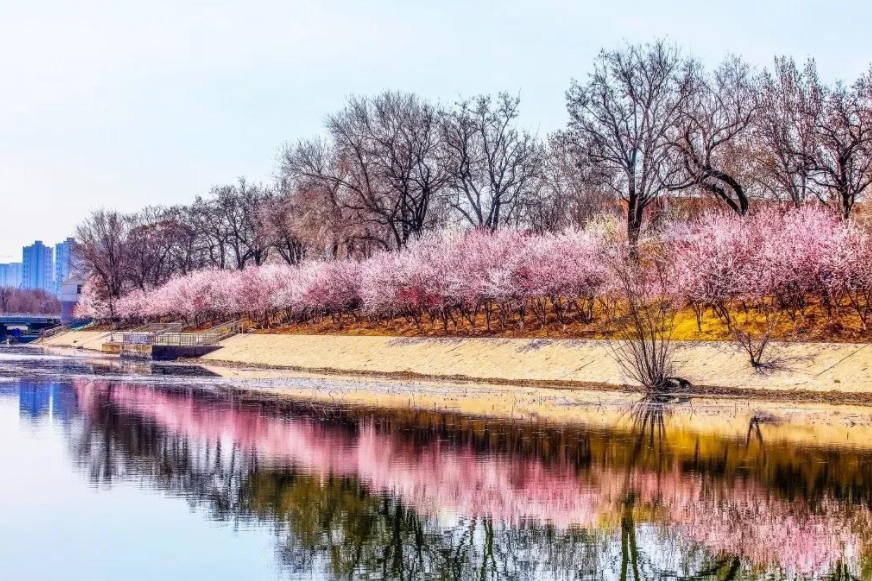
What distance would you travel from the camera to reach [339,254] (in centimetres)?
10200

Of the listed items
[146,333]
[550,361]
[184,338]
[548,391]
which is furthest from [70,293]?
[548,391]

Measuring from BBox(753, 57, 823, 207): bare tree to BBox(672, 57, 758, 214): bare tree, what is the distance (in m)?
0.99

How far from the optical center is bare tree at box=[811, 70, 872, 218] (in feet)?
196

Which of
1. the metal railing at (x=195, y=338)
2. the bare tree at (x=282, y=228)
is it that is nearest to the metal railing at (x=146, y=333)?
the metal railing at (x=195, y=338)

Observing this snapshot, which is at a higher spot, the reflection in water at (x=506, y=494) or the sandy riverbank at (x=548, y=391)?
the sandy riverbank at (x=548, y=391)

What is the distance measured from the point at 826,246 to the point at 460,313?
3002 cm

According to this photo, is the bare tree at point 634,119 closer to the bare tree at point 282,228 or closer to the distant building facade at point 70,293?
the bare tree at point 282,228

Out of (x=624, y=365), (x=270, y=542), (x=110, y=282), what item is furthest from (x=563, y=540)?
(x=110, y=282)

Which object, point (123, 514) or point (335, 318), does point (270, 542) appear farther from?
point (335, 318)

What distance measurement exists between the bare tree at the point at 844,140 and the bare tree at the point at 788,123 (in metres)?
0.69

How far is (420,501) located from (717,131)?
161 feet

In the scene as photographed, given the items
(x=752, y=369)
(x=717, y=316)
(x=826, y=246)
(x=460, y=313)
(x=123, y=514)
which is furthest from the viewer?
(x=460, y=313)

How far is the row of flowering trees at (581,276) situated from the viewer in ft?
170

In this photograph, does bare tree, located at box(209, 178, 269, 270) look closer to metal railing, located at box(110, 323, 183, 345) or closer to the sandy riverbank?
metal railing, located at box(110, 323, 183, 345)
